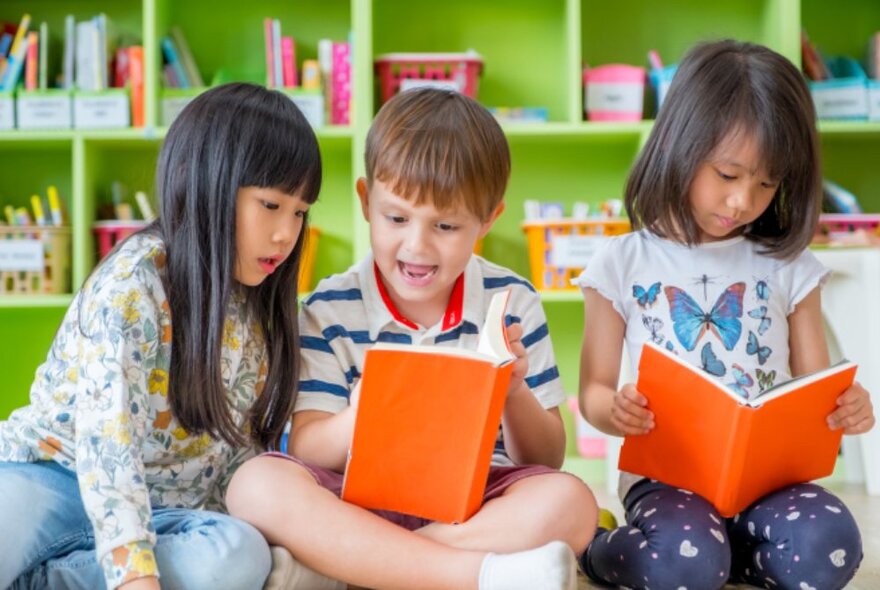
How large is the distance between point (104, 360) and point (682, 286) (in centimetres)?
72

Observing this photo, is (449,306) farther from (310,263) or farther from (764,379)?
(310,263)

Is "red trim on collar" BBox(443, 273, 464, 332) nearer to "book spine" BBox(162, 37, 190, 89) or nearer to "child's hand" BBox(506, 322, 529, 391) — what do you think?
"child's hand" BBox(506, 322, 529, 391)

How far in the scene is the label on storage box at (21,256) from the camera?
2277 mm

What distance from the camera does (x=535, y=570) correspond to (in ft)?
3.23

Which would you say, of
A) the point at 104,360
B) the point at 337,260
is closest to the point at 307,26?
the point at 337,260

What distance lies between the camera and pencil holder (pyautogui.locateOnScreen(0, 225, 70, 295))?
2281mm

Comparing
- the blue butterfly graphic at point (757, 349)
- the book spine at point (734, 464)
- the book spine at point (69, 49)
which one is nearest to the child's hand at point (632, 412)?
the book spine at point (734, 464)

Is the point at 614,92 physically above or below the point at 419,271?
above

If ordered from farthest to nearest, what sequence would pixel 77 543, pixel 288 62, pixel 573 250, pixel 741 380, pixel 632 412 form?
pixel 288 62 < pixel 573 250 < pixel 741 380 < pixel 632 412 < pixel 77 543

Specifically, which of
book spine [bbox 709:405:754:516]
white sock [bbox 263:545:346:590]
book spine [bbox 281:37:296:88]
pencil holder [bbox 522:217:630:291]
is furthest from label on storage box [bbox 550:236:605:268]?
white sock [bbox 263:545:346:590]

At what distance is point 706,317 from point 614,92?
110 cm

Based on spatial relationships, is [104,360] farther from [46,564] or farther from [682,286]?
[682,286]

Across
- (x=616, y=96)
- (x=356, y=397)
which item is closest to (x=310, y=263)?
(x=616, y=96)

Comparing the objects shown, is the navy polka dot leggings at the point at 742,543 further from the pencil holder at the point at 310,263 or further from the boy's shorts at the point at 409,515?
the pencil holder at the point at 310,263
